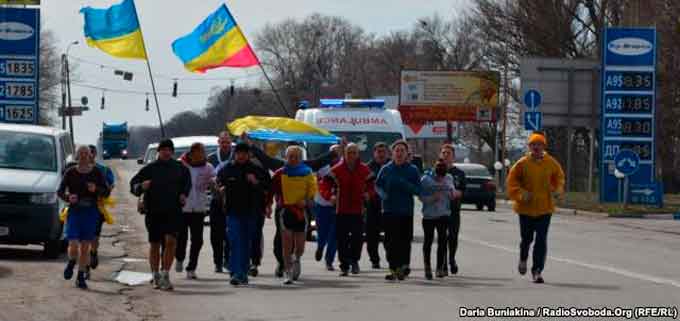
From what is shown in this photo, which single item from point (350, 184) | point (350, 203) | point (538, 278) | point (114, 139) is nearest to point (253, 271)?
point (350, 203)

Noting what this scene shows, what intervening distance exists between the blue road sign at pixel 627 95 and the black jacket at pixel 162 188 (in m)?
31.5

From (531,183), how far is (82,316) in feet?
19.4

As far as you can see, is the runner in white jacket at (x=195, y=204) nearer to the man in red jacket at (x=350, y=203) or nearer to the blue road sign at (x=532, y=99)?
the man in red jacket at (x=350, y=203)

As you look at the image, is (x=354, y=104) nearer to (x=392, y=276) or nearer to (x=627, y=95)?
(x=392, y=276)

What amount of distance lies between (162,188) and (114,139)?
93200 millimetres

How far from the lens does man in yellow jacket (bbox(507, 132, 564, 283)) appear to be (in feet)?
57.8

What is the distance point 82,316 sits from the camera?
1420 centimetres

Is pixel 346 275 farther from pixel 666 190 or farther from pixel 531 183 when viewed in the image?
pixel 666 190

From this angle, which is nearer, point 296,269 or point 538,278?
point 538,278

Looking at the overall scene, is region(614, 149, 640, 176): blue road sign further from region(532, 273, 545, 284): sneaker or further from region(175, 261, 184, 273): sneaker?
region(532, 273, 545, 284): sneaker

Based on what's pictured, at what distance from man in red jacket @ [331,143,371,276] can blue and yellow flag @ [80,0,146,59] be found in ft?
30.3

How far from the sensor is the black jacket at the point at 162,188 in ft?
56.1

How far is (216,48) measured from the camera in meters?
29.1

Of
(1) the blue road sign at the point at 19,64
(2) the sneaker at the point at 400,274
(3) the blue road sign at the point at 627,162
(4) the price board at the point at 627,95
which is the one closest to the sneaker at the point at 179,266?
(2) the sneaker at the point at 400,274
